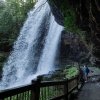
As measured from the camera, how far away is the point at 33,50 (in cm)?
3011

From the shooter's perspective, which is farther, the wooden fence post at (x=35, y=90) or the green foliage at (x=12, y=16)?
the green foliage at (x=12, y=16)

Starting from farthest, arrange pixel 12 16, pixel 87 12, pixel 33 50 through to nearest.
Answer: pixel 12 16, pixel 33 50, pixel 87 12

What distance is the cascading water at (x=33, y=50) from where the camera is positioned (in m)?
27.5

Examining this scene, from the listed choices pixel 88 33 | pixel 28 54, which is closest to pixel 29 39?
pixel 28 54

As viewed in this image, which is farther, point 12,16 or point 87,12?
point 12,16

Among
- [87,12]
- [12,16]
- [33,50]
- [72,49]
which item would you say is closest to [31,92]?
[87,12]

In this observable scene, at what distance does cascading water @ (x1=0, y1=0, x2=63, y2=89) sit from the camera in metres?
27.5

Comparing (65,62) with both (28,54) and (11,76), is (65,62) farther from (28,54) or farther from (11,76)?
(11,76)

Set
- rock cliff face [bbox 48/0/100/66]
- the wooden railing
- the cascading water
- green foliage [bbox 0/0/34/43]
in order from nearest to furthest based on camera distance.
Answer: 1. the wooden railing
2. rock cliff face [bbox 48/0/100/66]
3. the cascading water
4. green foliage [bbox 0/0/34/43]

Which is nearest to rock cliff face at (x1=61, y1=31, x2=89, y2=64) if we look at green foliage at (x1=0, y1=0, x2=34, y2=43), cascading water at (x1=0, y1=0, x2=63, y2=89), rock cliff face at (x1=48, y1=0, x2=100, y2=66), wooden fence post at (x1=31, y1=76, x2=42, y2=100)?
cascading water at (x1=0, y1=0, x2=63, y2=89)

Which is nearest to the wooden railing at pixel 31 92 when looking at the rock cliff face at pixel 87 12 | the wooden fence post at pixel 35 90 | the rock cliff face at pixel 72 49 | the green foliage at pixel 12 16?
the wooden fence post at pixel 35 90

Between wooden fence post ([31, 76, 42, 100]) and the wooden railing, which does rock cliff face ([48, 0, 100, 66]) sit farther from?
wooden fence post ([31, 76, 42, 100])

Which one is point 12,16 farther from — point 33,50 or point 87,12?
point 87,12

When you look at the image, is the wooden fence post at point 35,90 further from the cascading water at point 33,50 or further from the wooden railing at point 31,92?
the cascading water at point 33,50
